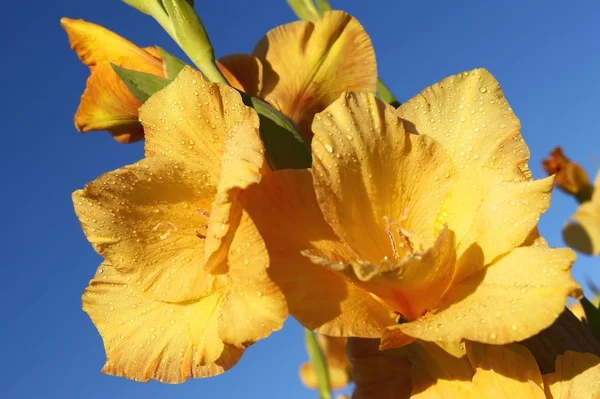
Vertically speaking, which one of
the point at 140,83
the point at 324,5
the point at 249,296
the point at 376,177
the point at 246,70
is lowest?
the point at 249,296

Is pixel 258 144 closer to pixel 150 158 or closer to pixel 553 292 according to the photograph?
pixel 150 158

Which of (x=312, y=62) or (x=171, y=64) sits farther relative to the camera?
(x=312, y=62)

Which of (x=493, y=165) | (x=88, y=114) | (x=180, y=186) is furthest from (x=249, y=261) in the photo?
(x=88, y=114)

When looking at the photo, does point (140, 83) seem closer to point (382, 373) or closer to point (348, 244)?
point (348, 244)

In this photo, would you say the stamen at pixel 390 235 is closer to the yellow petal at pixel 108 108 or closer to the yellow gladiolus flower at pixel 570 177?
the yellow petal at pixel 108 108

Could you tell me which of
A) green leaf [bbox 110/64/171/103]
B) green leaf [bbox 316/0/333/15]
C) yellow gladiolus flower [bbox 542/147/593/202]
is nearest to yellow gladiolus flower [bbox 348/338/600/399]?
green leaf [bbox 110/64/171/103]

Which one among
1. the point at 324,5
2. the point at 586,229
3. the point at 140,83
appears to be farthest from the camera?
the point at 586,229

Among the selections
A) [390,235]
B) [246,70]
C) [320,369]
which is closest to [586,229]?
[320,369]
